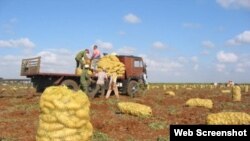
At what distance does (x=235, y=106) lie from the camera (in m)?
18.8

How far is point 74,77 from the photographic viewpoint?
2255cm

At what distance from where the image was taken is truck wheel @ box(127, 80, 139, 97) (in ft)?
82.4

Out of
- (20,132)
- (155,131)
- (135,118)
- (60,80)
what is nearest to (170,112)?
(135,118)

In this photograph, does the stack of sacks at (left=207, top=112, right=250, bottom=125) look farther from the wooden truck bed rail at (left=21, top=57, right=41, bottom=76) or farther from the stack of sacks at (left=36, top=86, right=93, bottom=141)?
the wooden truck bed rail at (left=21, top=57, right=41, bottom=76)

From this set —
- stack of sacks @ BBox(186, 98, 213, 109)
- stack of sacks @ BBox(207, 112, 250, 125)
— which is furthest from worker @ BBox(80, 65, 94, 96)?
stack of sacks @ BBox(207, 112, 250, 125)

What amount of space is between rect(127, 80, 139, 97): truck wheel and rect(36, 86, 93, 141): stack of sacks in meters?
18.6

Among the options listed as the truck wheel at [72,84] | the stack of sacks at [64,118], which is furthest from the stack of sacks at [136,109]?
the truck wheel at [72,84]

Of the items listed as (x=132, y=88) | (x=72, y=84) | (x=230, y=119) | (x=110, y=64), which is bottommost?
(x=230, y=119)

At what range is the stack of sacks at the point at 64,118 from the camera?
6348 millimetres

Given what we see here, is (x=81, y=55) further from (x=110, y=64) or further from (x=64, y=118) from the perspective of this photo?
(x=64, y=118)

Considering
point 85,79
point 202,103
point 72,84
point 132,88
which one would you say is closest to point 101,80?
point 85,79

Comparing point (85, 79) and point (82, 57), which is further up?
point (82, 57)

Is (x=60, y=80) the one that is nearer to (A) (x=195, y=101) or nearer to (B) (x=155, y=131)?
(A) (x=195, y=101)

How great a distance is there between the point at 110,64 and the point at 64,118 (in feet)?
54.7
